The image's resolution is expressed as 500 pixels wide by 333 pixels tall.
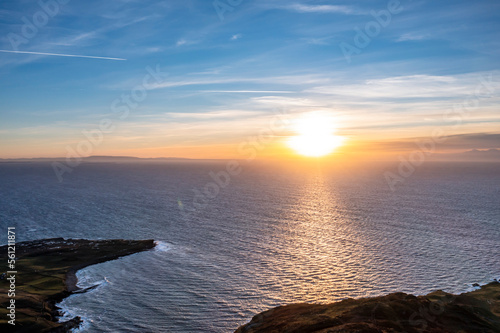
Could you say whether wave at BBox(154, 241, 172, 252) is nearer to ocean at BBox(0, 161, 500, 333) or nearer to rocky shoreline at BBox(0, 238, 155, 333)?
ocean at BBox(0, 161, 500, 333)

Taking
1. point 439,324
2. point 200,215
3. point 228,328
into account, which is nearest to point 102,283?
point 228,328

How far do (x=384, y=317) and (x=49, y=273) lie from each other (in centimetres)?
5488

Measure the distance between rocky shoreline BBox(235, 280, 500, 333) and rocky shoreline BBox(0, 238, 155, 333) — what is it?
2449 cm

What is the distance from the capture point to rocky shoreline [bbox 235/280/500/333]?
33.9 m

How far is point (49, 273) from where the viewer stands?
58344 mm

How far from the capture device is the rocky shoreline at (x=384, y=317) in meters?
33.9

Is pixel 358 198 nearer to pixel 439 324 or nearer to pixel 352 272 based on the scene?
pixel 352 272

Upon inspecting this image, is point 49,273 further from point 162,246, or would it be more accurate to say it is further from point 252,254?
point 252,254

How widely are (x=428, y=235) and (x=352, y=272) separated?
3426 cm

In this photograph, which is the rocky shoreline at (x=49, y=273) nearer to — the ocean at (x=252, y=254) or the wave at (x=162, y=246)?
the wave at (x=162, y=246)

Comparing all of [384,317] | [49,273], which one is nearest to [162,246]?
[49,273]

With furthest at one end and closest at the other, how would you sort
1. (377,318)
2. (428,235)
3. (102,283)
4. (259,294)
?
(428,235) → (102,283) → (259,294) → (377,318)

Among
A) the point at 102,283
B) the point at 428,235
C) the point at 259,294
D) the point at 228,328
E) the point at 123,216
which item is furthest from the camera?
the point at 123,216

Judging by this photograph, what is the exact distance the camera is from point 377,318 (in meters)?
35.3
